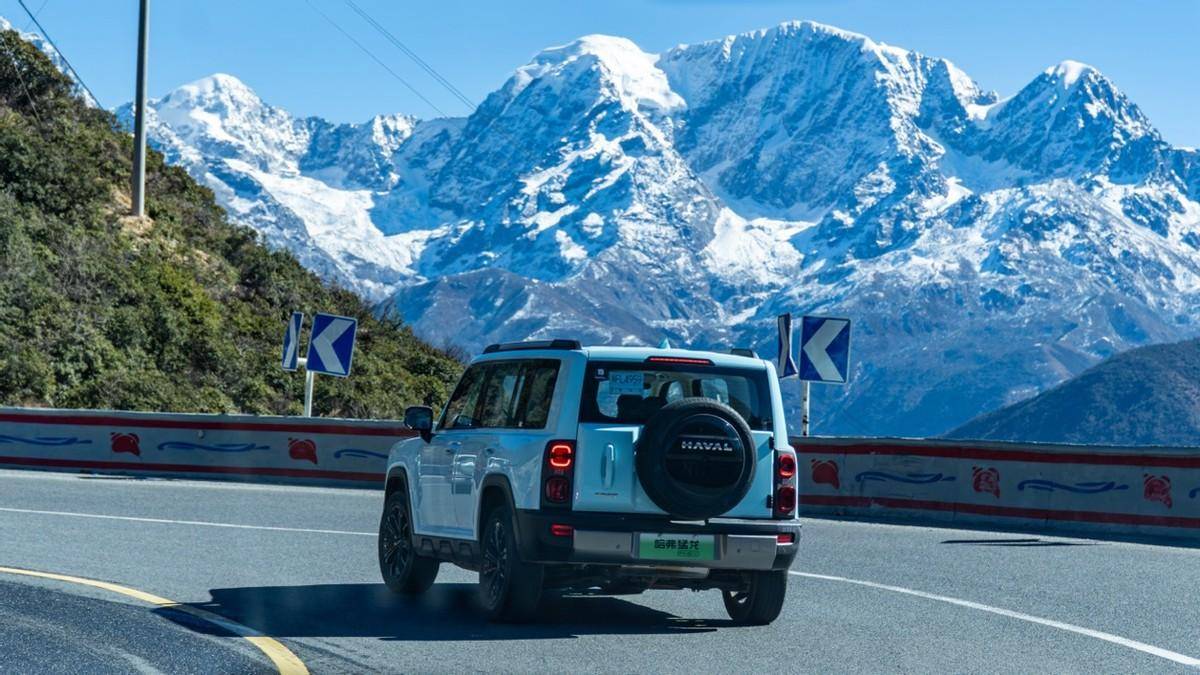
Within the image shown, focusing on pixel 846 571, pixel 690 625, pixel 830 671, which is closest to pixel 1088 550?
pixel 846 571

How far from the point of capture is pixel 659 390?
10.4 meters

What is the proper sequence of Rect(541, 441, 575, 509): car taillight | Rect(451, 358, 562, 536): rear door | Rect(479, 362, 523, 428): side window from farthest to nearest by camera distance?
1. Rect(479, 362, 523, 428): side window
2. Rect(451, 358, 562, 536): rear door
3. Rect(541, 441, 575, 509): car taillight

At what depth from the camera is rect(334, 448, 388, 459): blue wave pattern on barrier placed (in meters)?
24.7

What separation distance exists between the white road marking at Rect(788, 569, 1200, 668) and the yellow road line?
4.82 meters

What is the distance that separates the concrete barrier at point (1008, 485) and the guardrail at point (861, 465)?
0.5 inches

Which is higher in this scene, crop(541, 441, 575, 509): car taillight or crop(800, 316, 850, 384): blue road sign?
crop(800, 316, 850, 384): blue road sign

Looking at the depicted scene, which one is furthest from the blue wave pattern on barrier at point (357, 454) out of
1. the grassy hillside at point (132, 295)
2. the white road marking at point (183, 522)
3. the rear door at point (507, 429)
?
the rear door at point (507, 429)

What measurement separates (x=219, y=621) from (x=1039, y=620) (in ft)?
17.1

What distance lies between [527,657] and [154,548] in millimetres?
6037

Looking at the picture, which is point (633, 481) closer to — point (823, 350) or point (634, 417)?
point (634, 417)

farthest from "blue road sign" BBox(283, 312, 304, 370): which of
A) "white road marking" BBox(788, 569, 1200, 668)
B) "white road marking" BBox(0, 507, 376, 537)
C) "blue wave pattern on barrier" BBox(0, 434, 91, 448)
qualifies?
"white road marking" BBox(788, 569, 1200, 668)

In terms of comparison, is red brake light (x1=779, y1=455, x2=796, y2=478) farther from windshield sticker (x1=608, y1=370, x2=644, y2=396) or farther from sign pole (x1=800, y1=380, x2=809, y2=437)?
sign pole (x1=800, y1=380, x2=809, y2=437)

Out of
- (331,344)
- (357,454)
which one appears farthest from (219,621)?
(331,344)

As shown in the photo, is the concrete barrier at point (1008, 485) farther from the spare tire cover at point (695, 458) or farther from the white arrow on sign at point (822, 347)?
the spare tire cover at point (695, 458)
